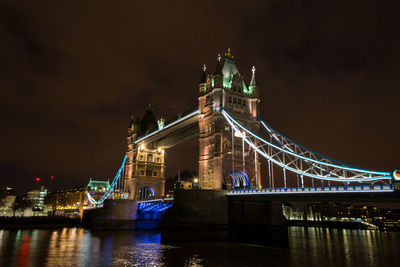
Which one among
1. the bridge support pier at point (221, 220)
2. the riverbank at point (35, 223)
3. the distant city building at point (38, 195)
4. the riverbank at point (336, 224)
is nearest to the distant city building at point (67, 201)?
the distant city building at point (38, 195)

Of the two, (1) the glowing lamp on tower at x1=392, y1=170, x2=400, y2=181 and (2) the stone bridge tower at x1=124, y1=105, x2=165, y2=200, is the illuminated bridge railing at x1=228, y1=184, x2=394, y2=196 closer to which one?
(1) the glowing lamp on tower at x1=392, y1=170, x2=400, y2=181

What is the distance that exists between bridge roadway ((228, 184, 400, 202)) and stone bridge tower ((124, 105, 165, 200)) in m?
38.1

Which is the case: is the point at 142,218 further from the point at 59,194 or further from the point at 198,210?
the point at 59,194

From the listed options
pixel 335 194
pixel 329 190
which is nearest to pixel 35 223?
pixel 329 190

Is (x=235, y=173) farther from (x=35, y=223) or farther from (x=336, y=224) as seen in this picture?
(x=336, y=224)

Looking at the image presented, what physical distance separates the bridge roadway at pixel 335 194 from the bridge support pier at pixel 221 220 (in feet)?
10.8

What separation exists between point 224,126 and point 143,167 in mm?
30255

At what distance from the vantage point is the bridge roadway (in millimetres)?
20355

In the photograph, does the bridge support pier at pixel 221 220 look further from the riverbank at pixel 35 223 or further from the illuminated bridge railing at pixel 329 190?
the riverbank at pixel 35 223

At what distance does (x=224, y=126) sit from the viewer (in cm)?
3894

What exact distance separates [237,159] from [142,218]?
2288 centimetres

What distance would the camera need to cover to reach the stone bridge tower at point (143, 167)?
2490 inches

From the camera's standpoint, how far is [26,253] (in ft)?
78.7

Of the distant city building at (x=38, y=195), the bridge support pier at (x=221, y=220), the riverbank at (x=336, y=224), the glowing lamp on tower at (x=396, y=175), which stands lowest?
the riverbank at (x=336, y=224)
